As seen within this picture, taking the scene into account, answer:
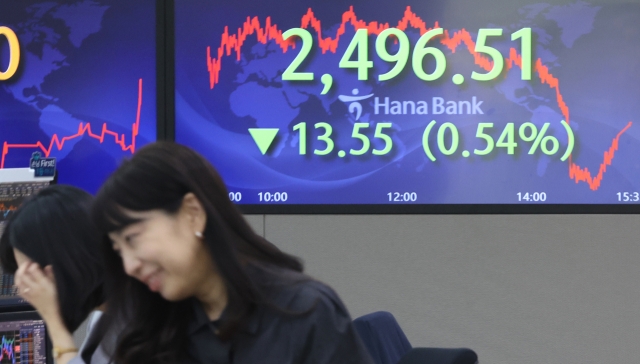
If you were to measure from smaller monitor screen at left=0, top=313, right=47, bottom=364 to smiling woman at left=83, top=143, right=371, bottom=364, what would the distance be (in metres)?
0.82

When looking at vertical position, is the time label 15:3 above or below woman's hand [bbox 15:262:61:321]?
above

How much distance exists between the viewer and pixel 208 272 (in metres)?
1.15

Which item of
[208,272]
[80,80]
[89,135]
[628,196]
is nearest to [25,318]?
[208,272]

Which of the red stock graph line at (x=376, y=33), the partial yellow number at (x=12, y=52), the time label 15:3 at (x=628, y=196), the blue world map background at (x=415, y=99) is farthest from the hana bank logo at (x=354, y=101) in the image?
the partial yellow number at (x=12, y=52)

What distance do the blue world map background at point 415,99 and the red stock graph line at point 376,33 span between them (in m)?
0.02

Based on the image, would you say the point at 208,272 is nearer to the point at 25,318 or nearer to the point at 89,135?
the point at 25,318

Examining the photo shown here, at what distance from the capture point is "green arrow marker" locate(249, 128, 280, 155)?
10.2ft

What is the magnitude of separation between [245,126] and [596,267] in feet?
5.03

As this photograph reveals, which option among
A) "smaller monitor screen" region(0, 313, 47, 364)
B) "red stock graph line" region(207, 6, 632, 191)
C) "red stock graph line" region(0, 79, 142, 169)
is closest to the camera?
"smaller monitor screen" region(0, 313, 47, 364)

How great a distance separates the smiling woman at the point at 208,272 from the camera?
42.3 inches

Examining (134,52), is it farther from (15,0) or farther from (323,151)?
(323,151)

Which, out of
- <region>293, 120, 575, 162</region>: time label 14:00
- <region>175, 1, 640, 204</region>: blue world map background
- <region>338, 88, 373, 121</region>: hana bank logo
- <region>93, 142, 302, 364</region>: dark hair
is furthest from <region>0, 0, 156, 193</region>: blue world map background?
<region>93, 142, 302, 364</region>: dark hair

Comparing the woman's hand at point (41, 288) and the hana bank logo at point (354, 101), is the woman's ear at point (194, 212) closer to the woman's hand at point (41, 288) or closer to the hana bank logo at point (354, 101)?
the woman's hand at point (41, 288)

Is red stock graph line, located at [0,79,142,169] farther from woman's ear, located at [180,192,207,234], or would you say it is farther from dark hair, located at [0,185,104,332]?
woman's ear, located at [180,192,207,234]
